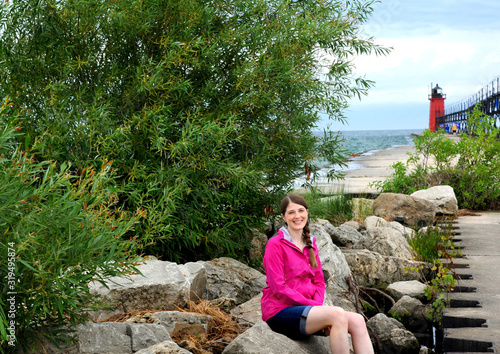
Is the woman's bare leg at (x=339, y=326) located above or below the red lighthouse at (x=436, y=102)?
below

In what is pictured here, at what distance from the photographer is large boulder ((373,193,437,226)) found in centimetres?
1014

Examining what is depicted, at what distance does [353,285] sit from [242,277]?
1.11m

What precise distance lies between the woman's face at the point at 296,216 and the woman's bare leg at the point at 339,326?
592 mm

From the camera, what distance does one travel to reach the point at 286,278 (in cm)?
377

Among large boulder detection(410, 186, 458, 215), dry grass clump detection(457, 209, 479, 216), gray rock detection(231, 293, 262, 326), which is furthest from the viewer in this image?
dry grass clump detection(457, 209, 479, 216)

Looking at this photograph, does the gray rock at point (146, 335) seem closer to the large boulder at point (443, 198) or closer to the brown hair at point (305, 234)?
the brown hair at point (305, 234)

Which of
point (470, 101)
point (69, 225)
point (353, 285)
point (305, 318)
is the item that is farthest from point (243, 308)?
point (470, 101)

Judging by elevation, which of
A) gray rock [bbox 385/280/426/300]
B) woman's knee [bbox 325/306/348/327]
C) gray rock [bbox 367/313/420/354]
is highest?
woman's knee [bbox 325/306/348/327]

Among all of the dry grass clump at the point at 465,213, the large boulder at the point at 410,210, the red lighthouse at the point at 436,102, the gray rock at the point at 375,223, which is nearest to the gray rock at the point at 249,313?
the gray rock at the point at 375,223

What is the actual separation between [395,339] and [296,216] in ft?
6.74

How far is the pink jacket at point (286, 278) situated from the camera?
3658mm

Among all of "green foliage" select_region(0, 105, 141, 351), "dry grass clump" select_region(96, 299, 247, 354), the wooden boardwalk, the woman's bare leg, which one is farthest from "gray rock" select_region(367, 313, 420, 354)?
"green foliage" select_region(0, 105, 141, 351)

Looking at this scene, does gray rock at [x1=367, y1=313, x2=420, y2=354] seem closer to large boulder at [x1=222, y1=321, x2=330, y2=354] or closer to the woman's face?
large boulder at [x1=222, y1=321, x2=330, y2=354]

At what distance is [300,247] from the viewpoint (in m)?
3.86
